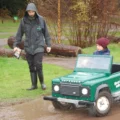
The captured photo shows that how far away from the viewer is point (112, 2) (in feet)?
59.3

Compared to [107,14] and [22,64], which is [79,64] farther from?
[107,14]

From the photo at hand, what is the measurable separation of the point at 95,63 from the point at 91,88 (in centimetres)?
100

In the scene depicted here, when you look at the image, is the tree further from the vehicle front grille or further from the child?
the vehicle front grille

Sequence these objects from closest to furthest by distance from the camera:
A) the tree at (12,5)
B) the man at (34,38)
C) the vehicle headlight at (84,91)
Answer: the vehicle headlight at (84,91)
the man at (34,38)
the tree at (12,5)

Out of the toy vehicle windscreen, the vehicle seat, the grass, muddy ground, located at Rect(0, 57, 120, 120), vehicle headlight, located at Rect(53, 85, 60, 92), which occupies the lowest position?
muddy ground, located at Rect(0, 57, 120, 120)

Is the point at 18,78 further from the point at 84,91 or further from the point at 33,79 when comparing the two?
the point at 84,91

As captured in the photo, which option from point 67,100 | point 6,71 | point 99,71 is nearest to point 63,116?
point 67,100

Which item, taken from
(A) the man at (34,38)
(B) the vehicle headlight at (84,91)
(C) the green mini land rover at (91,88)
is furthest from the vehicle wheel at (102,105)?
(A) the man at (34,38)

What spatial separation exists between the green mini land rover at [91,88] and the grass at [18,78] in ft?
4.61

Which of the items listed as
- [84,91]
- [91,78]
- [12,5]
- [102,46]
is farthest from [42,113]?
[12,5]

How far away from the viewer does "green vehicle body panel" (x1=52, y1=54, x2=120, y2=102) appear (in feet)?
21.8

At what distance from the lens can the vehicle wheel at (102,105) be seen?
6.64 m

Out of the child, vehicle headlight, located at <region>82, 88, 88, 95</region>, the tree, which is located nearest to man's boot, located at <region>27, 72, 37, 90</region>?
the child

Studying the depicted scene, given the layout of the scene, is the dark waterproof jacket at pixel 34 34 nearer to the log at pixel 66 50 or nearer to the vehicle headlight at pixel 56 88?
the vehicle headlight at pixel 56 88
